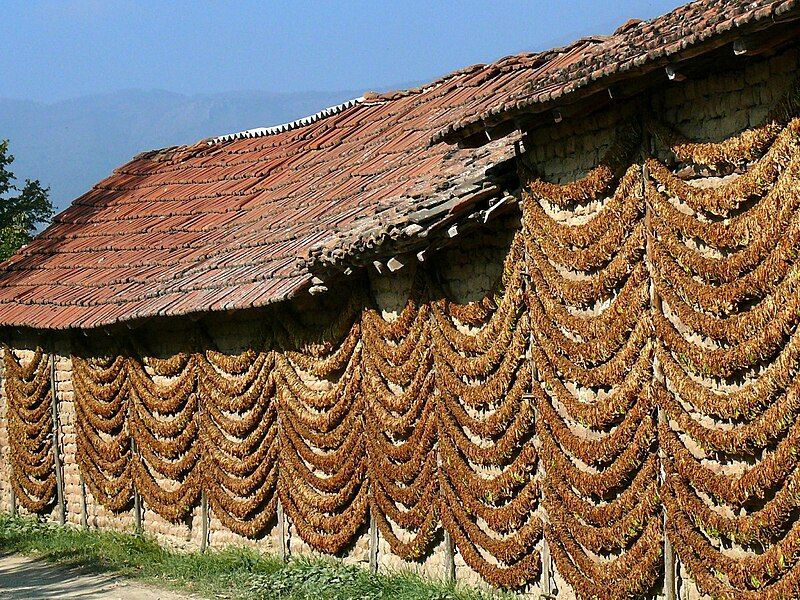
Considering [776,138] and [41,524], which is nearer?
[776,138]

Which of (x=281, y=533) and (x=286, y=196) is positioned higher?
(x=286, y=196)

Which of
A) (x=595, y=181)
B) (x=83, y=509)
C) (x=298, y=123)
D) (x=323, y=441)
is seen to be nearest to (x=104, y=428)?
(x=83, y=509)

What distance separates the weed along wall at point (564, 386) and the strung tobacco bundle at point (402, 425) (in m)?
0.02

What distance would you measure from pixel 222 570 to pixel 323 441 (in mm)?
1956

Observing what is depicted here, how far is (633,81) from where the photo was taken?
25.1 ft

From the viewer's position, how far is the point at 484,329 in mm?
9648

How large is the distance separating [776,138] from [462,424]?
4130 mm

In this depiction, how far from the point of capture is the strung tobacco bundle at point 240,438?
1273cm

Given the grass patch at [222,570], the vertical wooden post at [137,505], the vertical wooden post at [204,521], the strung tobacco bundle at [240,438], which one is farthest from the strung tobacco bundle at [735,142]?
the vertical wooden post at [137,505]

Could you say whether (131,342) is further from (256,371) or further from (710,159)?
(710,159)

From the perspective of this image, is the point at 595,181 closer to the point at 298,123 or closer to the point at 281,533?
the point at 281,533

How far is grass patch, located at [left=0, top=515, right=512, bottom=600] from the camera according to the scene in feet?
34.1

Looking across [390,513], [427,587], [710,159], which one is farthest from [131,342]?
[710,159]

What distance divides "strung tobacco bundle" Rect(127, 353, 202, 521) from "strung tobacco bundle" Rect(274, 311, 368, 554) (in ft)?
6.48
